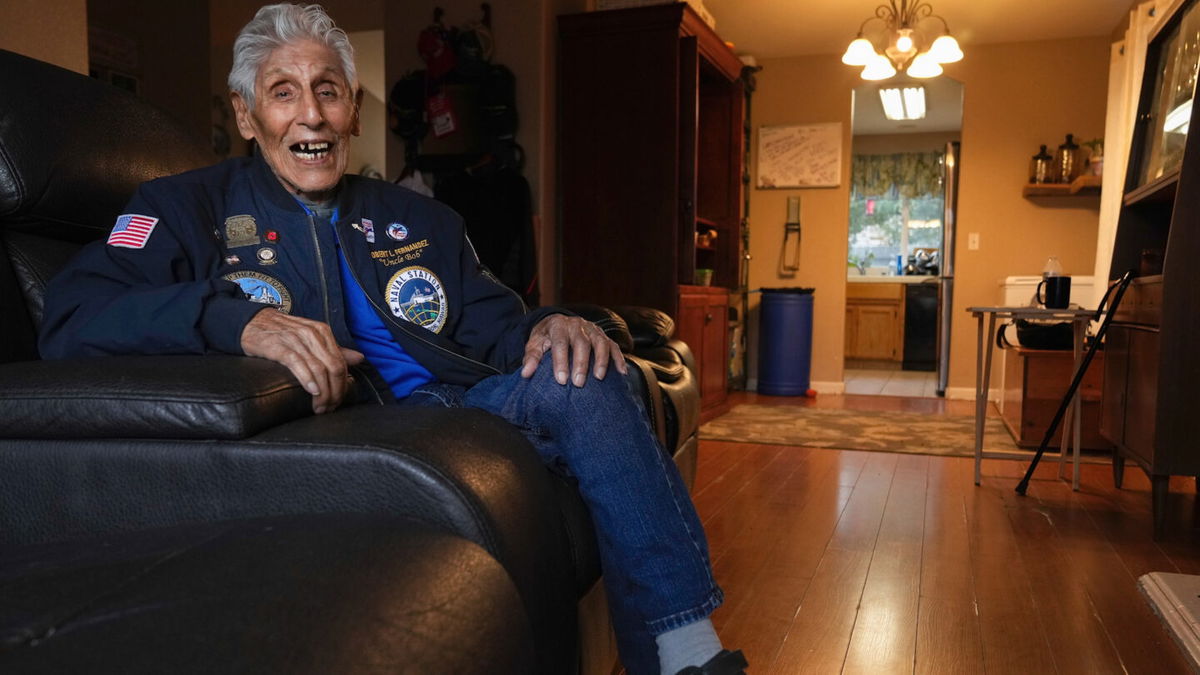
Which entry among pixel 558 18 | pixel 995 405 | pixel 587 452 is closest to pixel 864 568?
pixel 587 452

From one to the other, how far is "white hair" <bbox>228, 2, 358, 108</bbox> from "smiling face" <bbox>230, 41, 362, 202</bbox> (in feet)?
0.04

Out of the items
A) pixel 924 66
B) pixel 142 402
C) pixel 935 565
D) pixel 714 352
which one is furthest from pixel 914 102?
pixel 142 402

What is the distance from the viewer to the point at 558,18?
4.00 meters

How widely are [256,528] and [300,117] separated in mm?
860

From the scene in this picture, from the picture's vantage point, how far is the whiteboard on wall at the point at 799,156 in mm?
5703

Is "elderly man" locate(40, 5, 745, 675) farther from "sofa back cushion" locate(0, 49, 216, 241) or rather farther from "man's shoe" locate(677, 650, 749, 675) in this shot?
"sofa back cushion" locate(0, 49, 216, 241)

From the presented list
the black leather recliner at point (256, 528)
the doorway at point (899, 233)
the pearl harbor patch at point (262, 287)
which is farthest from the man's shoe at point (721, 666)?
the doorway at point (899, 233)

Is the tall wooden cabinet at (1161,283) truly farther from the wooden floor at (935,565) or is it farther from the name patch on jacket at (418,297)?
the name patch on jacket at (418,297)

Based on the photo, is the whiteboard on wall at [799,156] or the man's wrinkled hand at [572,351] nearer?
the man's wrinkled hand at [572,351]

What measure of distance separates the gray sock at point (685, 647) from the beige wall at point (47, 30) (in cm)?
189

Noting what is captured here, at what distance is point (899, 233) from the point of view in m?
9.51

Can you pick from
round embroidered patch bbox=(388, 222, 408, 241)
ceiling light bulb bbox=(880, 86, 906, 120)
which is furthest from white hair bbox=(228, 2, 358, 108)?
ceiling light bulb bbox=(880, 86, 906, 120)

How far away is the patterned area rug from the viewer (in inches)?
148

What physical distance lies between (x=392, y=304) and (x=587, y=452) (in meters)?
0.50
